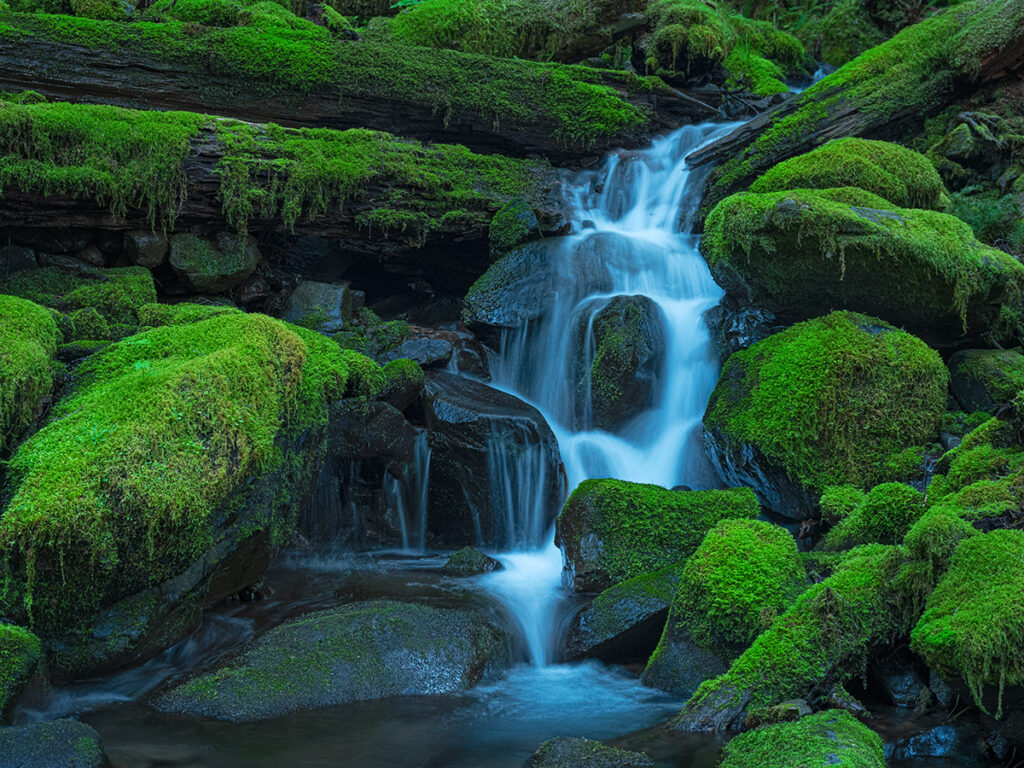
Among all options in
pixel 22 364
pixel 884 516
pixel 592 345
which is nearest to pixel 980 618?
pixel 884 516

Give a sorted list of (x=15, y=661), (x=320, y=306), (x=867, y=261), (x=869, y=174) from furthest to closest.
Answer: (x=320, y=306)
(x=869, y=174)
(x=867, y=261)
(x=15, y=661)

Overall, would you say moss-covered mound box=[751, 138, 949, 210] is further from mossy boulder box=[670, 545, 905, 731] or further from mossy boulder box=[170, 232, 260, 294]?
mossy boulder box=[170, 232, 260, 294]

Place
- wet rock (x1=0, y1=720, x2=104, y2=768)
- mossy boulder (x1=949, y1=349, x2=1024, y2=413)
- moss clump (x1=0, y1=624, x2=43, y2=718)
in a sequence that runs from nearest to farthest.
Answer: wet rock (x1=0, y1=720, x2=104, y2=768) → moss clump (x1=0, y1=624, x2=43, y2=718) → mossy boulder (x1=949, y1=349, x2=1024, y2=413)

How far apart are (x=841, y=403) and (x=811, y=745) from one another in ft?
Answer: 13.3

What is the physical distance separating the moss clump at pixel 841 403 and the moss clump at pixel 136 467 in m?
4.40

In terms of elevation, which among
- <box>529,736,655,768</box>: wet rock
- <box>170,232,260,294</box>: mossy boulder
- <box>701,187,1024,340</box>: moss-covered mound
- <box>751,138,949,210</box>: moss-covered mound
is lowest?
<box>529,736,655,768</box>: wet rock

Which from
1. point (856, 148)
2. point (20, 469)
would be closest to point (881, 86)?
point (856, 148)

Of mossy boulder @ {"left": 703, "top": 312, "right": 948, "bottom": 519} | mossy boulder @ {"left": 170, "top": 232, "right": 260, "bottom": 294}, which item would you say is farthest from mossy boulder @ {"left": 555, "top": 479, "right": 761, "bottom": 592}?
mossy boulder @ {"left": 170, "top": 232, "right": 260, "bottom": 294}

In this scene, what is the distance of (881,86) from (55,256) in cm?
1113

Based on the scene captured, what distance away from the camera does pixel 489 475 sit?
786 centimetres

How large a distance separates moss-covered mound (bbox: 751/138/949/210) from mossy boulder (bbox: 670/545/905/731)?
535cm

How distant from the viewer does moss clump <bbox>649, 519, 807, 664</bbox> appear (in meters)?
4.72

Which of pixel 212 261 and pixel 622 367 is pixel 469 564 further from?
pixel 212 261

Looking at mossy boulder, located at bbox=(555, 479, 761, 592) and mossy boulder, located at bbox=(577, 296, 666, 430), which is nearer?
mossy boulder, located at bbox=(555, 479, 761, 592)
